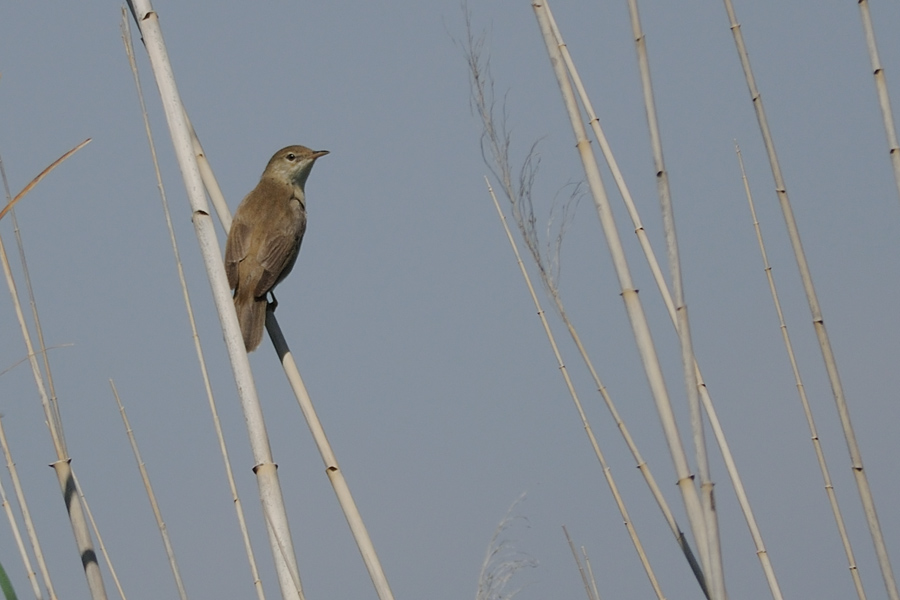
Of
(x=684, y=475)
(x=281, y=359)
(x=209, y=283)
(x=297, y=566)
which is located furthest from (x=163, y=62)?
(x=684, y=475)

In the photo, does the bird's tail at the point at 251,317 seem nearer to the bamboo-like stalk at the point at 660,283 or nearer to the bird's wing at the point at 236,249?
the bird's wing at the point at 236,249

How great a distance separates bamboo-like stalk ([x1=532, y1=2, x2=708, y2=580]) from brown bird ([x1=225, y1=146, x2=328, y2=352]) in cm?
163

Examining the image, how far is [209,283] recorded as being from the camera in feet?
5.98

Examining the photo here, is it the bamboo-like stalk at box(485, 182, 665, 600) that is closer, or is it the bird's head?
the bamboo-like stalk at box(485, 182, 665, 600)

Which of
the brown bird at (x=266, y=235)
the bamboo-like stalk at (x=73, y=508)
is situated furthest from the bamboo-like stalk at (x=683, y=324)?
the brown bird at (x=266, y=235)

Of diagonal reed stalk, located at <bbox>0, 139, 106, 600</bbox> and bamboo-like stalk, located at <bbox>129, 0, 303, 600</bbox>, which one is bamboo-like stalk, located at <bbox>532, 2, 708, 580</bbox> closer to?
bamboo-like stalk, located at <bbox>129, 0, 303, 600</bbox>

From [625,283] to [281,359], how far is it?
2.77ft

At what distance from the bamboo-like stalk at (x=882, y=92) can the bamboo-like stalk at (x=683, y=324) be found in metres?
0.61

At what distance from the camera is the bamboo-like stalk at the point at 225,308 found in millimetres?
1745

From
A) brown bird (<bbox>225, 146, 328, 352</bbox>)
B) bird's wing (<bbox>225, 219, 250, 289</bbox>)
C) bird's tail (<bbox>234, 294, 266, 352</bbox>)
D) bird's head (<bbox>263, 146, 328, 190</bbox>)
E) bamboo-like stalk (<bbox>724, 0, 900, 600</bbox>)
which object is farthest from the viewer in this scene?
bird's head (<bbox>263, 146, 328, 190</bbox>)

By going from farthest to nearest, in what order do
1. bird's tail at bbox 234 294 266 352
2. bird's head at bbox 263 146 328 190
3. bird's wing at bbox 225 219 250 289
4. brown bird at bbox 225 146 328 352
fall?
bird's head at bbox 263 146 328 190 < bird's wing at bbox 225 219 250 289 < brown bird at bbox 225 146 328 352 < bird's tail at bbox 234 294 266 352

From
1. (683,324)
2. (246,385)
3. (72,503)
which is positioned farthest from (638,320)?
(72,503)

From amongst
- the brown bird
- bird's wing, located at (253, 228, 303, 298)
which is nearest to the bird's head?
the brown bird

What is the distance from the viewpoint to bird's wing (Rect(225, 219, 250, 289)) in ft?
12.3
